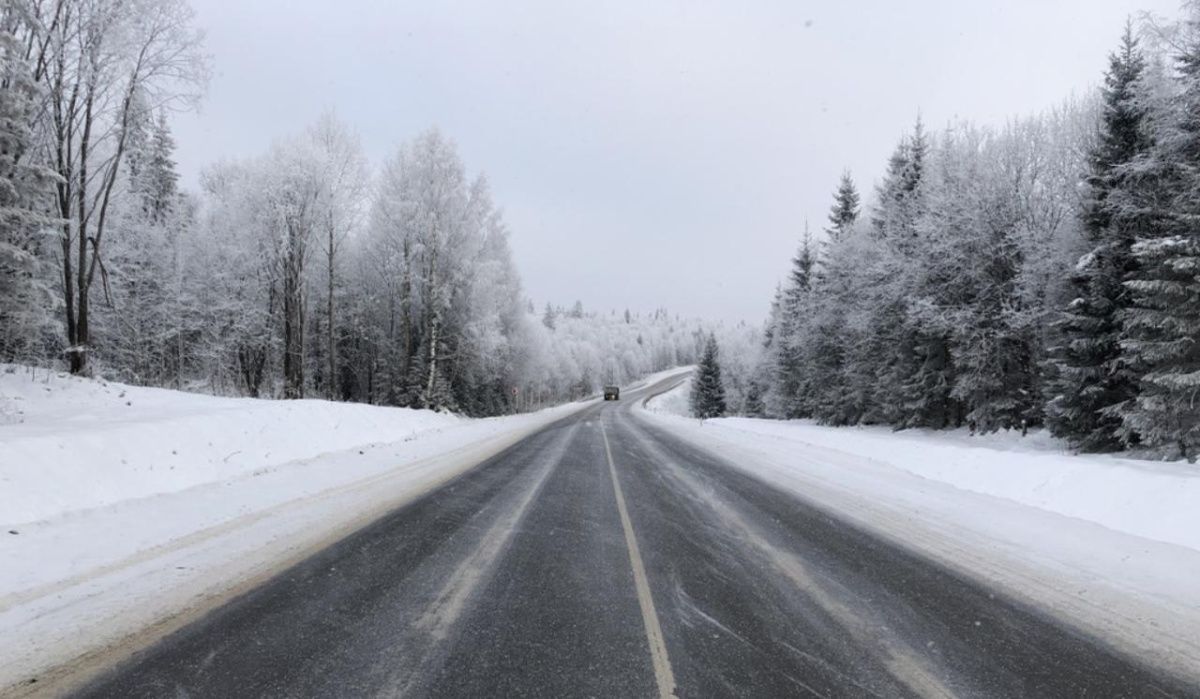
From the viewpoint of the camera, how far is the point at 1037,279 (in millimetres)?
20859

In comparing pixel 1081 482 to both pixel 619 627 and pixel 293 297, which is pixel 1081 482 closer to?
pixel 619 627

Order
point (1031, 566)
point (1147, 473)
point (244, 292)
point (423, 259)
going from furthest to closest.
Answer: point (244, 292), point (423, 259), point (1147, 473), point (1031, 566)

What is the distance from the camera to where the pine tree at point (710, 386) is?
5793 cm

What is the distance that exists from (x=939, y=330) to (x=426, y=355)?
2392 centimetres

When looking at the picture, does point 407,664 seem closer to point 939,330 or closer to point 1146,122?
point 1146,122

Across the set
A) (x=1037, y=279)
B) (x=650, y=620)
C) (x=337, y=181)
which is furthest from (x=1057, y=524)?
(x=337, y=181)

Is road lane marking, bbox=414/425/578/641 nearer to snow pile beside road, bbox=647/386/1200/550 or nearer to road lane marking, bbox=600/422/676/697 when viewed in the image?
road lane marking, bbox=600/422/676/697

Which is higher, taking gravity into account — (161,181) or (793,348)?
(161,181)

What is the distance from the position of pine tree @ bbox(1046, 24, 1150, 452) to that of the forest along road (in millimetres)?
13532

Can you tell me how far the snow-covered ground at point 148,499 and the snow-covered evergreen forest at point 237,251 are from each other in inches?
230

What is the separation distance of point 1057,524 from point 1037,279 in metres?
16.6

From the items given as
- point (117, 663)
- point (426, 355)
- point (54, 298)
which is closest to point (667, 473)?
point (117, 663)

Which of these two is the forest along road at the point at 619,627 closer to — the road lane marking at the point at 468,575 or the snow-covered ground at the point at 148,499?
the road lane marking at the point at 468,575

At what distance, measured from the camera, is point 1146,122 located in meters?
16.0
